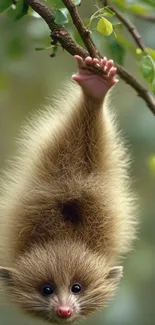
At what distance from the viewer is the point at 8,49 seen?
5.59 meters

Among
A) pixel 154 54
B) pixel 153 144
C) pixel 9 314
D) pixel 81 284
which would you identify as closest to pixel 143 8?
pixel 154 54

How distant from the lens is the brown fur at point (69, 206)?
4.45m

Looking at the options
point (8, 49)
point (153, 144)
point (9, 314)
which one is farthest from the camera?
point (9, 314)

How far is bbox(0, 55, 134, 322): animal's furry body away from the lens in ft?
14.6

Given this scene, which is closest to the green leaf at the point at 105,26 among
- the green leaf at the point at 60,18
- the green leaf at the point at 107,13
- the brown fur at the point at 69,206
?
the green leaf at the point at 107,13

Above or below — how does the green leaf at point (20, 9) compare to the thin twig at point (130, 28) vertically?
above

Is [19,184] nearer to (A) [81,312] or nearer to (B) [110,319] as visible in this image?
(A) [81,312]

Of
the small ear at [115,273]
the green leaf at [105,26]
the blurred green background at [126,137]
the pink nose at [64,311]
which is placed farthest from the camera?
the blurred green background at [126,137]

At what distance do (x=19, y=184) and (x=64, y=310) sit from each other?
0.59 m

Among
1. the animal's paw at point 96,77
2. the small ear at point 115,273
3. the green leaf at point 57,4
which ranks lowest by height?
the small ear at point 115,273

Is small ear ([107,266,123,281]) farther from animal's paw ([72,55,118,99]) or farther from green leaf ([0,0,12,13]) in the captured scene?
green leaf ([0,0,12,13])

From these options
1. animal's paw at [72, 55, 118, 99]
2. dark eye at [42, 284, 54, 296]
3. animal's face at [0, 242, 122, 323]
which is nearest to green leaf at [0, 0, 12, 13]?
animal's paw at [72, 55, 118, 99]

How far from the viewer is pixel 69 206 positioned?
459 cm

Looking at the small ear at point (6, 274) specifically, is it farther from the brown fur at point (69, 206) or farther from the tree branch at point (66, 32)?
the tree branch at point (66, 32)
